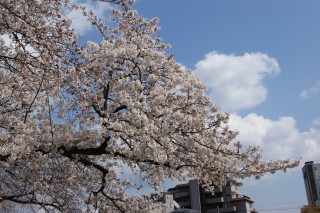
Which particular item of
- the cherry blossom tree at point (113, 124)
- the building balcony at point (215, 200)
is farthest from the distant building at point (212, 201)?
the cherry blossom tree at point (113, 124)

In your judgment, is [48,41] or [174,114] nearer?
[48,41]

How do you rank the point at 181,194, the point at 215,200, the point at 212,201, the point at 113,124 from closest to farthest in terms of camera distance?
the point at 113,124 → the point at 215,200 → the point at 212,201 → the point at 181,194

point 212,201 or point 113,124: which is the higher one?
point 212,201

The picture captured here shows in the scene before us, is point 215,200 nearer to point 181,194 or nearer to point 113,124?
point 181,194

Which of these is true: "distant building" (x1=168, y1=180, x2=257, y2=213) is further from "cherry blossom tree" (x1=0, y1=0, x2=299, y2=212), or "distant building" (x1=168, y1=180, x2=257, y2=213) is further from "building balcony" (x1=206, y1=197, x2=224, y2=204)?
"cherry blossom tree" (x1=0, y1=0, x2=299, y2=212)

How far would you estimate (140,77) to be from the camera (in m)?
10.2

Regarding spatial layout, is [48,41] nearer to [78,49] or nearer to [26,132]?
[78,49]

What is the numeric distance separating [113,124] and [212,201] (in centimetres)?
7097

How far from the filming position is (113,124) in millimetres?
8516

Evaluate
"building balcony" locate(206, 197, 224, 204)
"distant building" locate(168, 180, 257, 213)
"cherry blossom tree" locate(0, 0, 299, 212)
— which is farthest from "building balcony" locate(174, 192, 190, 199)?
"cherry blossom tree" locate(0, 0, 299, 212)

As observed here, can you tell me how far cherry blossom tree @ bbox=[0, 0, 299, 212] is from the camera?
27.3 feet

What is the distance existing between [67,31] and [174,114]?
3.89 metres

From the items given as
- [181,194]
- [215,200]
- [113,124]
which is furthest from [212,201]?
[113,124]

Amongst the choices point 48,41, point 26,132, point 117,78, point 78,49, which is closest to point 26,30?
point 48,41
